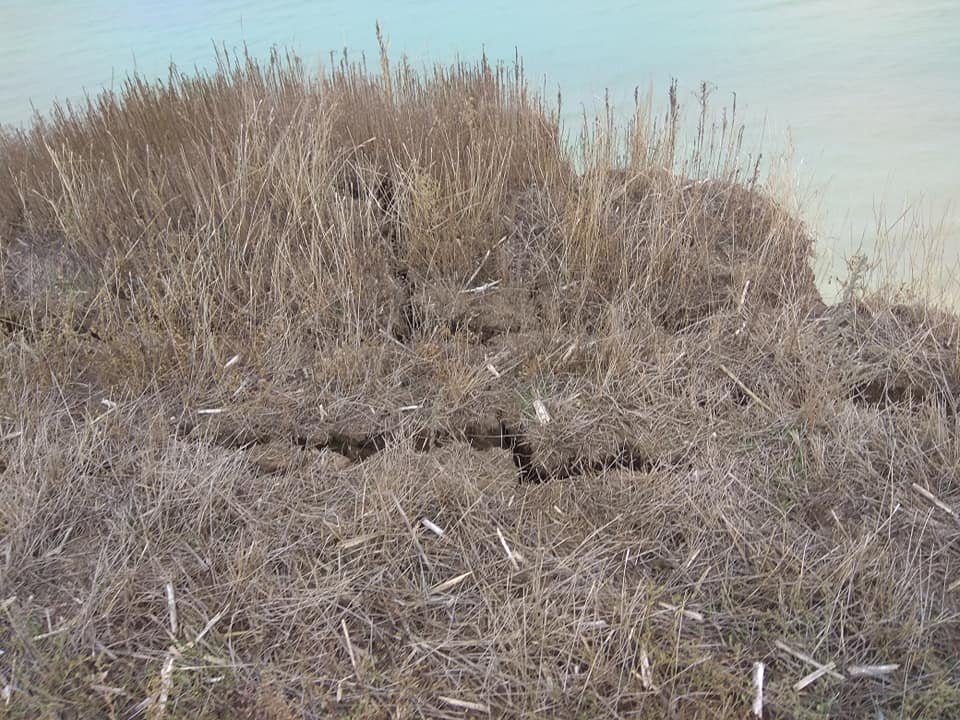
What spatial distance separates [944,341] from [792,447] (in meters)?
0.91

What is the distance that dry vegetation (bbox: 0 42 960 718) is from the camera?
1.81 meters

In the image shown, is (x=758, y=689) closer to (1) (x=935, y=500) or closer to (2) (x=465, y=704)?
(2) (x=465, y=704)

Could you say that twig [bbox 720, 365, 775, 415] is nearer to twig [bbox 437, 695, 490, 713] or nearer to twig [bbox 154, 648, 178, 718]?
twig [bbox 437, 695, 490, 713]

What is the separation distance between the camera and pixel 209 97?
172 inches

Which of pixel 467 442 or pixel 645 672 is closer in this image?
pixel 645 672

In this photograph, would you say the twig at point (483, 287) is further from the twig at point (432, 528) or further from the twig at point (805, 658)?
the twig at point (805, 658)

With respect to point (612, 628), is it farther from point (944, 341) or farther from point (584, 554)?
point (944, 341)

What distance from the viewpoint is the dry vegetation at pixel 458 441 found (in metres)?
1.81

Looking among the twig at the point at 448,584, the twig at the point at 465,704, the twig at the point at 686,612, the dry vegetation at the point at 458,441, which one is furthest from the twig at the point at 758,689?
the twig at the point at 448,584

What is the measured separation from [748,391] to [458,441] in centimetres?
97

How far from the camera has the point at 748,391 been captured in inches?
99.5

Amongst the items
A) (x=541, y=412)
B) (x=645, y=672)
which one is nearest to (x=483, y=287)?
(x=541, y=412)

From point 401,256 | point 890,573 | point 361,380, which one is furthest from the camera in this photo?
point 401,256

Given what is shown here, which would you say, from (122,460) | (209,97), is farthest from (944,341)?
(209,97)
